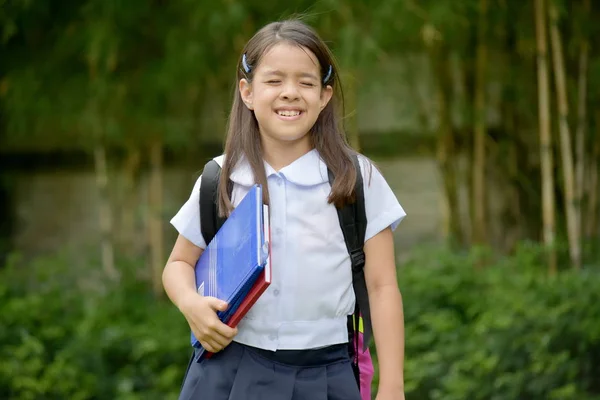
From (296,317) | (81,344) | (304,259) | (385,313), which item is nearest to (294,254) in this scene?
→ (304,259)

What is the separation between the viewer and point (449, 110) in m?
5.65

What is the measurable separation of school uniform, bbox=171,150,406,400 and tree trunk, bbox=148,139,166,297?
3559mm

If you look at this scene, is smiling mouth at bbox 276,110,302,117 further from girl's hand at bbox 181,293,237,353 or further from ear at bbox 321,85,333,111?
girl's hand at bbox 181,293,237,353

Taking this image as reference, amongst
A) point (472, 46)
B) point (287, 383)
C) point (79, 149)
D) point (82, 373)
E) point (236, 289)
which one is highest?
point (472, 46)

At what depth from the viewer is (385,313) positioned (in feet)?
6.64

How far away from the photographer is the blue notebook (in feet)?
6.03

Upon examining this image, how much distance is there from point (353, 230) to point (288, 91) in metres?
0.31

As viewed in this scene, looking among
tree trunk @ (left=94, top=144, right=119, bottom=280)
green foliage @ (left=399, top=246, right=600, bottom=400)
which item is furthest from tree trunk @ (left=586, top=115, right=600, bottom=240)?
tree trunk @ (left=94, top=144, right=119, bottom=280)

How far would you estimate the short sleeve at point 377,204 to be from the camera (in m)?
2.04

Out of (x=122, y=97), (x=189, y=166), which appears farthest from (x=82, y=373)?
(x=189, y=166)

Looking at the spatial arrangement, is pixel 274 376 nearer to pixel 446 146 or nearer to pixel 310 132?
pixel 310 132

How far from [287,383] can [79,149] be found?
5.00 meters

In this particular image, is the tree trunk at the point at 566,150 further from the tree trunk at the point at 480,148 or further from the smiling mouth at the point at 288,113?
the smiling mouth at the point at 288,113

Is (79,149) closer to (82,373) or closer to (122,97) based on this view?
(122,97)
